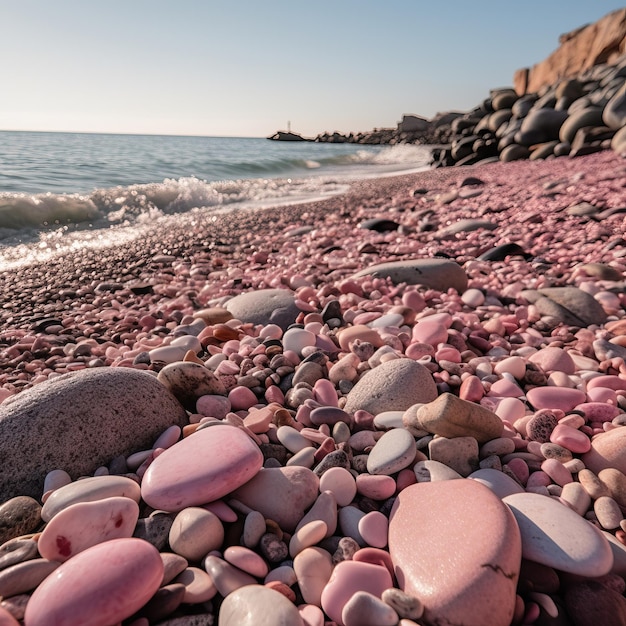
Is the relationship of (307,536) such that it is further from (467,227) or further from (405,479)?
(467,227)

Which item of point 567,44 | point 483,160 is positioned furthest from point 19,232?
point 567,44

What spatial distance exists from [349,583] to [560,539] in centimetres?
53

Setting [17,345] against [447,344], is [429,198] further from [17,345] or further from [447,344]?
[17,345]

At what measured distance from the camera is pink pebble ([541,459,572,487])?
1.42m

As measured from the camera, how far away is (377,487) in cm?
136

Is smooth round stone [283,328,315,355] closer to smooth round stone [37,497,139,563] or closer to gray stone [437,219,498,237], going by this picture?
smooth round stone [37,497,139,563]

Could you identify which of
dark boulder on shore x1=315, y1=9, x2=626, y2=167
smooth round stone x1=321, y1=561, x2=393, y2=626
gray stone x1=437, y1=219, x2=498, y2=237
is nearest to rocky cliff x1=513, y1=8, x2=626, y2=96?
dark boulder on shore x1=315, y1=9, x2=626, y2=167

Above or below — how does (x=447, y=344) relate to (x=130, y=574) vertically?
below

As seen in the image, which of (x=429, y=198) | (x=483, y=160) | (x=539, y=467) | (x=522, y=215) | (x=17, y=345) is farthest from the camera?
(x=483, y=160)

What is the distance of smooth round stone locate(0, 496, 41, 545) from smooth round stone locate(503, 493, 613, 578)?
128cm

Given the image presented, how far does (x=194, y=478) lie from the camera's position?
125 centimetres

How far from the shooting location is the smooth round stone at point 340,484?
1.33 meters

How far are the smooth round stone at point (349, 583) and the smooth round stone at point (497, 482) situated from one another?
0.46 meters

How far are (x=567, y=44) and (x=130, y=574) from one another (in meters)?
36.8
